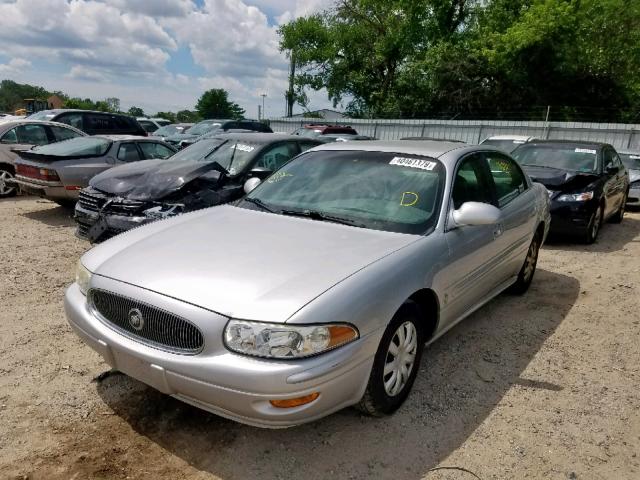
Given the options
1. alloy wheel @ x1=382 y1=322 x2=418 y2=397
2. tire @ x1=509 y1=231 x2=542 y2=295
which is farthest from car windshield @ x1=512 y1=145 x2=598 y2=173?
alloy wheel @ x1=382 y1=322 x2=418 y2=397

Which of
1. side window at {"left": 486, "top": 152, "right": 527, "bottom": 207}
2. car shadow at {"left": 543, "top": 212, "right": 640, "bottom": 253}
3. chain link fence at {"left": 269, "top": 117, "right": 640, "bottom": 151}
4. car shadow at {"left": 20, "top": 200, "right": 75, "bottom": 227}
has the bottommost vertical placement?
car shadow at {"left": 20, "top": 200, "right": 75, "bottom": 227}

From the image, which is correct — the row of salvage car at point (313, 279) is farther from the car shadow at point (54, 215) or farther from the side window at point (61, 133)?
the side window at point (61, 133)

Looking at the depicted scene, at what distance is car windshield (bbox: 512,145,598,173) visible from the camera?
782 centimetres

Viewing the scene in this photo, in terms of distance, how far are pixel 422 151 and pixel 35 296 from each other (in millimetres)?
3666

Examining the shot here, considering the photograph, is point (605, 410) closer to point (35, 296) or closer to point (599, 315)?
point (599, 315)

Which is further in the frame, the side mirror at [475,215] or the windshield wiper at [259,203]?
the windshield wiper at [259,203]

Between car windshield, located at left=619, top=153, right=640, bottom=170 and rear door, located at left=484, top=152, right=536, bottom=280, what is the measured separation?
7.97 m

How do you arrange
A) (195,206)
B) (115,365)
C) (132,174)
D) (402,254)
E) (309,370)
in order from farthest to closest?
(132,174) < (195,206) < (402,254) < (115,365) < (309,370)

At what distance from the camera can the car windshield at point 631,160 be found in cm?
1114

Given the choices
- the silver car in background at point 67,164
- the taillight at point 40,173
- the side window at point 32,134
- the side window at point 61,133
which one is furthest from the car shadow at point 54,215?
the side window at point 61,133

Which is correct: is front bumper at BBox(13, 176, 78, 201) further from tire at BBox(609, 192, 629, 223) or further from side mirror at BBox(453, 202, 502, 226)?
tire at BBox(609, 192, 629, 223)

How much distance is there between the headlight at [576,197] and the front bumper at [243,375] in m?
5.72

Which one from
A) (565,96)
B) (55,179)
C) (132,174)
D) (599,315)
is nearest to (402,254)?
(599,315)

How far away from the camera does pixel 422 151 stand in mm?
3764
